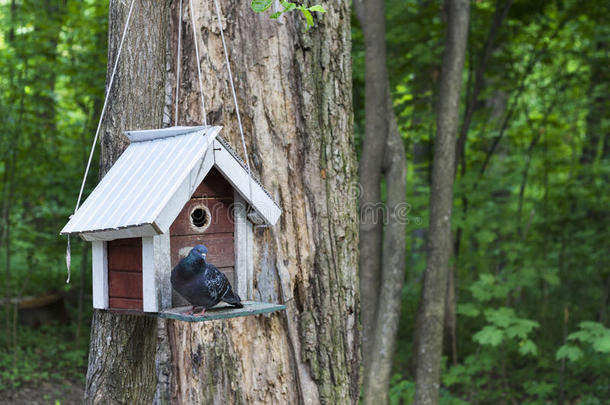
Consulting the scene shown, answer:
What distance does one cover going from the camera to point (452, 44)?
5.77m

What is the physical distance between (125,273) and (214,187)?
47cm

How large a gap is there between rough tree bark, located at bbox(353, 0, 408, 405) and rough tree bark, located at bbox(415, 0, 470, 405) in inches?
12.1

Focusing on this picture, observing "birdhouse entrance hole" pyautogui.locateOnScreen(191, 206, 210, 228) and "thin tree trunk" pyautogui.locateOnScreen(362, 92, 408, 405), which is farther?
"thin tree trunk" pyautogui.locateOnScreen(362, 92, 408, 405)

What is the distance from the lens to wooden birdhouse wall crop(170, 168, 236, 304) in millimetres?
2170

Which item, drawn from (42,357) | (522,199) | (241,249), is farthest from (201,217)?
(522,199)

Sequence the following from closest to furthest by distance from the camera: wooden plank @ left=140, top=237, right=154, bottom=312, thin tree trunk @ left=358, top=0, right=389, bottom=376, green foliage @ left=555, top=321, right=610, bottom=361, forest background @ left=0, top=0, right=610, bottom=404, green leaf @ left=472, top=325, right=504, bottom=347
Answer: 1. wooden plank @ left=140, top=237, right=154, bottom=312
2. green foliage @ left=555, top=321, right=610, bottom=361
3. thin tree trunk @ left=358, top=0, right=389, bottom=376
4. green leaf @ left=472, top=325, right=504, bottom=347
5. forest background @ left=0, top=0, right=610, bottom=404

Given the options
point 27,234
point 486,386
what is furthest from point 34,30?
point 486,386

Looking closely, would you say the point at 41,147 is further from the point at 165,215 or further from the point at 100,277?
the point at 165,215

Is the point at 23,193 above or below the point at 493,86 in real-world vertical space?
below

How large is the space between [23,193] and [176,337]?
5369 millimetres

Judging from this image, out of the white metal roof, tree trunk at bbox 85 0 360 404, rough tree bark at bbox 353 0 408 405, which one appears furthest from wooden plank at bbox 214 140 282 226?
rough tree bark at bbox 353 0 408 405

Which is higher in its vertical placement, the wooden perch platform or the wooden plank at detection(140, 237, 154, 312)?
the wooden plank at detection(140, 237, 154, 312)

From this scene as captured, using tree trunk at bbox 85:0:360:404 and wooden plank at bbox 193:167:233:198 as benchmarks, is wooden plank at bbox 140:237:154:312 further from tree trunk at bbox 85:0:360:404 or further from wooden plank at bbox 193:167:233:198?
tree trunk at bbox 85:0:360:404

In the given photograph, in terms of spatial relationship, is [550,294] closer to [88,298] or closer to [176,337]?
[88,298]
